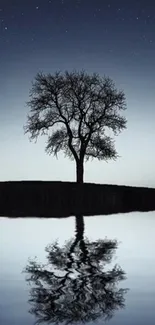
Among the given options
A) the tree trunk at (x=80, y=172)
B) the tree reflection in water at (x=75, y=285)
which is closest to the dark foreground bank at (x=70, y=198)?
the tree trunk at (x=80, y=172)

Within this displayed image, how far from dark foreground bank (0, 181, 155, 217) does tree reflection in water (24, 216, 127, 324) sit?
16.1 metres

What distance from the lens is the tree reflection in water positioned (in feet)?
43.7

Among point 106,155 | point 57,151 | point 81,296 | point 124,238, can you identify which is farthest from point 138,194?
point 81,296

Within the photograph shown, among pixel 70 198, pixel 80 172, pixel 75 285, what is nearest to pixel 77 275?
pixel 75 285

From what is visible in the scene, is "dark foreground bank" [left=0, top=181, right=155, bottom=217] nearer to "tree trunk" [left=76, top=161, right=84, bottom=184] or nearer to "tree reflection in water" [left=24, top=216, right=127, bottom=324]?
"tree trunk" [left=76, top=161, right=84, bottom=184]

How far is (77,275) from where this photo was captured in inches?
666

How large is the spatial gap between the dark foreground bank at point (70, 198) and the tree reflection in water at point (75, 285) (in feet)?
52.9

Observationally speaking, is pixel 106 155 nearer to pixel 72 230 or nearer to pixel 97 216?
pixel 97 216

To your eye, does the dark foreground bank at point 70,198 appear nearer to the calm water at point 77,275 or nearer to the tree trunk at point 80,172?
the tree trunk at point 80,172

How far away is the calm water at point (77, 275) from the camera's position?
13273mm

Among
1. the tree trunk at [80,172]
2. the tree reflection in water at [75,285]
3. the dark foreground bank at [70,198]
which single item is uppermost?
the tree trunk at [80,172]

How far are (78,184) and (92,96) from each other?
308 inches

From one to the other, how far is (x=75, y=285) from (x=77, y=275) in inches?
52.0

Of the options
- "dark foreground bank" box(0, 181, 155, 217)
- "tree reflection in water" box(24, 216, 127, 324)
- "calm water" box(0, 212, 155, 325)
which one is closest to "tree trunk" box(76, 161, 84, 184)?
"dark foreground bank" box(0, 181, 155, 217)
